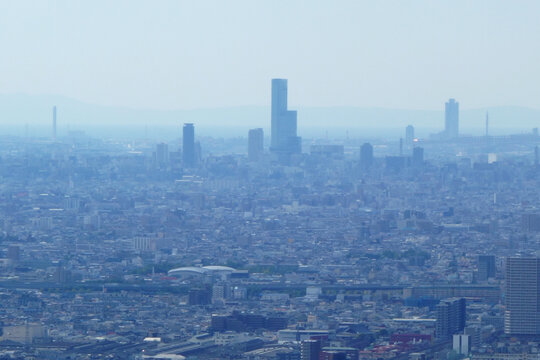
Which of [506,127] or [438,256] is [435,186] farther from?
[506,127]

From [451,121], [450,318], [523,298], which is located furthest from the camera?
[451,121]

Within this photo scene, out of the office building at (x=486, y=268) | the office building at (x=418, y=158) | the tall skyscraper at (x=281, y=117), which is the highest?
the tall skyscraper at (x=281, y=117)

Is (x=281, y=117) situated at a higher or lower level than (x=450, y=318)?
higher

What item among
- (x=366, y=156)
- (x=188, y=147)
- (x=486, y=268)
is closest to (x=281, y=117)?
(x=188, y=147)

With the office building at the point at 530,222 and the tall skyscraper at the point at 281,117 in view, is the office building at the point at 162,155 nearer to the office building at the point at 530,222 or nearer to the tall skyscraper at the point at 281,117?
the tall skyscraper at the point at 281,117

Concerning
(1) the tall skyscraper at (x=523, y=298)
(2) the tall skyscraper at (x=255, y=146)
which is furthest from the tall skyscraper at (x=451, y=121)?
(1) the tall skyscraper at (x=523, y=298)

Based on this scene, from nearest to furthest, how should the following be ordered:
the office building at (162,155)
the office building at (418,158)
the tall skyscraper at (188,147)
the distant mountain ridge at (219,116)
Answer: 1. the office building at (418,158)
2. the office building at (162,155)
3. the tall skyscraper at (188,147)
4. the distant mountain ridge at (219,116)

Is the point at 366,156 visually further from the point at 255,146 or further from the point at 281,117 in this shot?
the point at 281,117

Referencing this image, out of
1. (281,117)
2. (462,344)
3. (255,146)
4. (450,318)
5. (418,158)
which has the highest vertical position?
(281,117)
